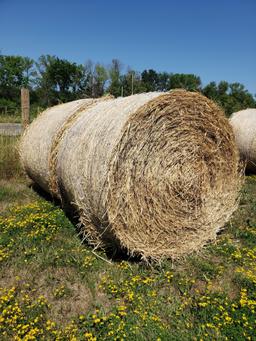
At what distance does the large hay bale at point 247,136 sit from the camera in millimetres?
9766

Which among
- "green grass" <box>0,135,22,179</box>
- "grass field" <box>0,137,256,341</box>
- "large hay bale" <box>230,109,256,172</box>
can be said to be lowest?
"grass field" <box>0,137,256,341</box>

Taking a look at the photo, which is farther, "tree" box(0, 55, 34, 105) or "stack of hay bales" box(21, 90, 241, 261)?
"tree" box(0, 55, 34, 105)

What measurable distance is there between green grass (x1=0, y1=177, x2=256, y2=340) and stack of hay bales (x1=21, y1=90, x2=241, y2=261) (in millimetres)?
294

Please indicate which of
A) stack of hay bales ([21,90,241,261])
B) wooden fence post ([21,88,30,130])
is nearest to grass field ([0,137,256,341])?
stack of hay bales ([21,90,241,261])

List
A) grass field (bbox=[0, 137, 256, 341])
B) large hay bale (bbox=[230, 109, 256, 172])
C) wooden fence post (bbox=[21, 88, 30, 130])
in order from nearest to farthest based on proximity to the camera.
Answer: grass field (bbox=[0, 137, 256, 341]) → wooden fence post (bbox=[21, 88, 30, 130]) → large hay bale (bbox=[230, 109, 256, 172])

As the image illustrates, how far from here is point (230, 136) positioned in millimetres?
4770

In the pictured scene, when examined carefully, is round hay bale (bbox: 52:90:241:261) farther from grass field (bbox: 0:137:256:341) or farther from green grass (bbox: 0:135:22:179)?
green grass (bbox: 0:135:22:179)

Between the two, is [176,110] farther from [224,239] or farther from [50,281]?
[50,281]

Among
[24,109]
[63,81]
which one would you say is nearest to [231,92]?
[63,81]

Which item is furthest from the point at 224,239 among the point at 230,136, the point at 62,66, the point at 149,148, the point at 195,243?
the point at 62,66

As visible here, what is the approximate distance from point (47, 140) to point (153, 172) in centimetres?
223

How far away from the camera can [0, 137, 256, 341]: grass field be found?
9.57 ft

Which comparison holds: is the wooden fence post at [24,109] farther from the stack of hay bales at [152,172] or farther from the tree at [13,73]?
the tree at [13,73]

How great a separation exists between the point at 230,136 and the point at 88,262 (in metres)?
2.64
